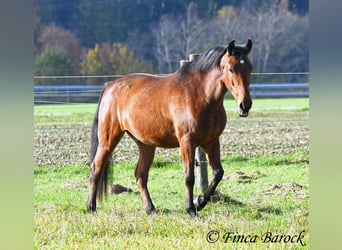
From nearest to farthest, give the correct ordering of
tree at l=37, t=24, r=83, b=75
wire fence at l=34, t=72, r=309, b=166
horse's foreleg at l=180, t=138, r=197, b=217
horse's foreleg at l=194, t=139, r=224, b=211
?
horse's foreleg at l=180, t=138, r=197, b=217 < horse's foreleg at l=194, t=139, r=224, b=211 < wire fence at l=34, t=72, r=309, b=166 < tree at l=37, t=24, r=83, b=75

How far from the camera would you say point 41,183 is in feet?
14.4

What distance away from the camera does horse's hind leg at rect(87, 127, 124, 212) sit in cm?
383

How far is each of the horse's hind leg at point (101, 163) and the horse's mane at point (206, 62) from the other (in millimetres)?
633

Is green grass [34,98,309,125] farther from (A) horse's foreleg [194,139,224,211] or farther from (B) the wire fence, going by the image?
(A) horse's foreleg [194,139,224,211]

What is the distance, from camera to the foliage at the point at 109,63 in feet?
27.6

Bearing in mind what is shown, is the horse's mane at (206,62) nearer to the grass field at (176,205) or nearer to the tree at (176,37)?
the grass field at (176,205)

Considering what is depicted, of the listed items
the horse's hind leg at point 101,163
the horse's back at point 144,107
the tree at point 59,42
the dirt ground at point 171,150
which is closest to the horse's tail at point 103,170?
the horse's hind leg at point 101,163

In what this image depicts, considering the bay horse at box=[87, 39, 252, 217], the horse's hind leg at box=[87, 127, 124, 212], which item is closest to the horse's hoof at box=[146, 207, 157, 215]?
the bay horse at box=[87, 39, 252, 217]

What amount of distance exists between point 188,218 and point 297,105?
282 inches

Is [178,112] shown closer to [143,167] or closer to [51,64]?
[143,167]

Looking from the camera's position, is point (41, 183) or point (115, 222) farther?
point (41, 183)
